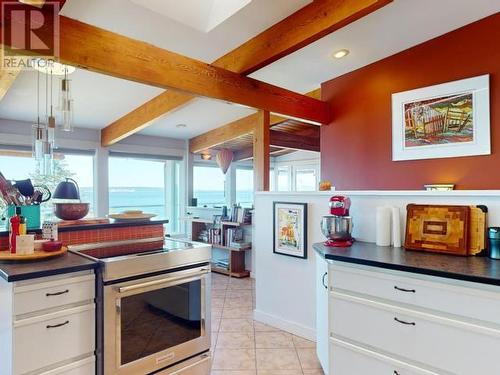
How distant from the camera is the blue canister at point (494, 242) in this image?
176cm

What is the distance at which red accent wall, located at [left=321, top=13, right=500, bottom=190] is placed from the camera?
10.6 ft

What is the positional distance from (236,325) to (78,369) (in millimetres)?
1708

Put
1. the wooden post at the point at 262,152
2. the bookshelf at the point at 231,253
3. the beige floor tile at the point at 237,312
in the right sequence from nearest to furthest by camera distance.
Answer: the beige floor tile at the point at 237,312, the wooden post at the point at 262,152, the bookshelf at the point at 231,253

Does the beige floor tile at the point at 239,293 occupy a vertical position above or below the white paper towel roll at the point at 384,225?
below

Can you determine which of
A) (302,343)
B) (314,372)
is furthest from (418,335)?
(302,343)

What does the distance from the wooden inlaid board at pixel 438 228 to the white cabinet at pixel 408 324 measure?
0.47m

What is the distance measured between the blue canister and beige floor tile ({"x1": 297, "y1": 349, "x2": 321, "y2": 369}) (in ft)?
4.75

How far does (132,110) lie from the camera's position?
15.8ft

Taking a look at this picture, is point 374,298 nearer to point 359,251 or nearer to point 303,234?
point 359,251

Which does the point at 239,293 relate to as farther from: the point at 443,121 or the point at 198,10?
the point at 198,10

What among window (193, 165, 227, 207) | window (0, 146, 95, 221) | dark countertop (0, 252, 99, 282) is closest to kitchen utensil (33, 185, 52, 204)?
dark countertop (0, 252, 99, 282)

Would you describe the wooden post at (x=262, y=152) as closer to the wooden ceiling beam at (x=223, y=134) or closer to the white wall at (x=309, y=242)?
the white wall at (x=309, y=242)

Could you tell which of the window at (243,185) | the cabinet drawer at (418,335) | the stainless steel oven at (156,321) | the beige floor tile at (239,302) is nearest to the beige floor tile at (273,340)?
the stainless steel oven at (156,321)

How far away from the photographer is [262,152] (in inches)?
157
